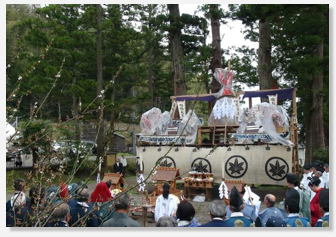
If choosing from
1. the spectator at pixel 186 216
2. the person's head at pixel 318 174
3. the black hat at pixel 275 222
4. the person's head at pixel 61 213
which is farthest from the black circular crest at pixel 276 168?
the person's head at pixel 61 213

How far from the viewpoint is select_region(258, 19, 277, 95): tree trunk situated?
1247cm

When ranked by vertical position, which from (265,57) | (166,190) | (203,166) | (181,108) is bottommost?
(203,166)

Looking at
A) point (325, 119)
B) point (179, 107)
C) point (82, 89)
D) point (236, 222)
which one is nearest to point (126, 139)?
point (82, 89)

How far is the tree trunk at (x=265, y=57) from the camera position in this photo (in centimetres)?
1247

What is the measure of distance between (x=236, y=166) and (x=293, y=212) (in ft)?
18.4

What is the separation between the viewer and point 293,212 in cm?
388

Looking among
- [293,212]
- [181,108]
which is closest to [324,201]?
[293,212]

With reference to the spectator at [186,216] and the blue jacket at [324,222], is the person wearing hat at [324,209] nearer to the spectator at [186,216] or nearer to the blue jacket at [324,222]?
the blue jacket at [324,222]

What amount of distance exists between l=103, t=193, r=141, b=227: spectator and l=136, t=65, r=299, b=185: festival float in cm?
457

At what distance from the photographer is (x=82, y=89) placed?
13844mm

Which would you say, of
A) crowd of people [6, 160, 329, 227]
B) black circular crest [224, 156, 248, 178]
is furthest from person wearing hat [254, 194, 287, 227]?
black circular crest [224, 156, 248, 178]

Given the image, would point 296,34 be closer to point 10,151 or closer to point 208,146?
point 208,146

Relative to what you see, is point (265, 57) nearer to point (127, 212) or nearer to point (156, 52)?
point (156, 52)

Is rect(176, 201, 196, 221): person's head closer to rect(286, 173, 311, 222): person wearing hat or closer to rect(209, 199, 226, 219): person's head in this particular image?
rect(209, 199, 226, 219): person's head
